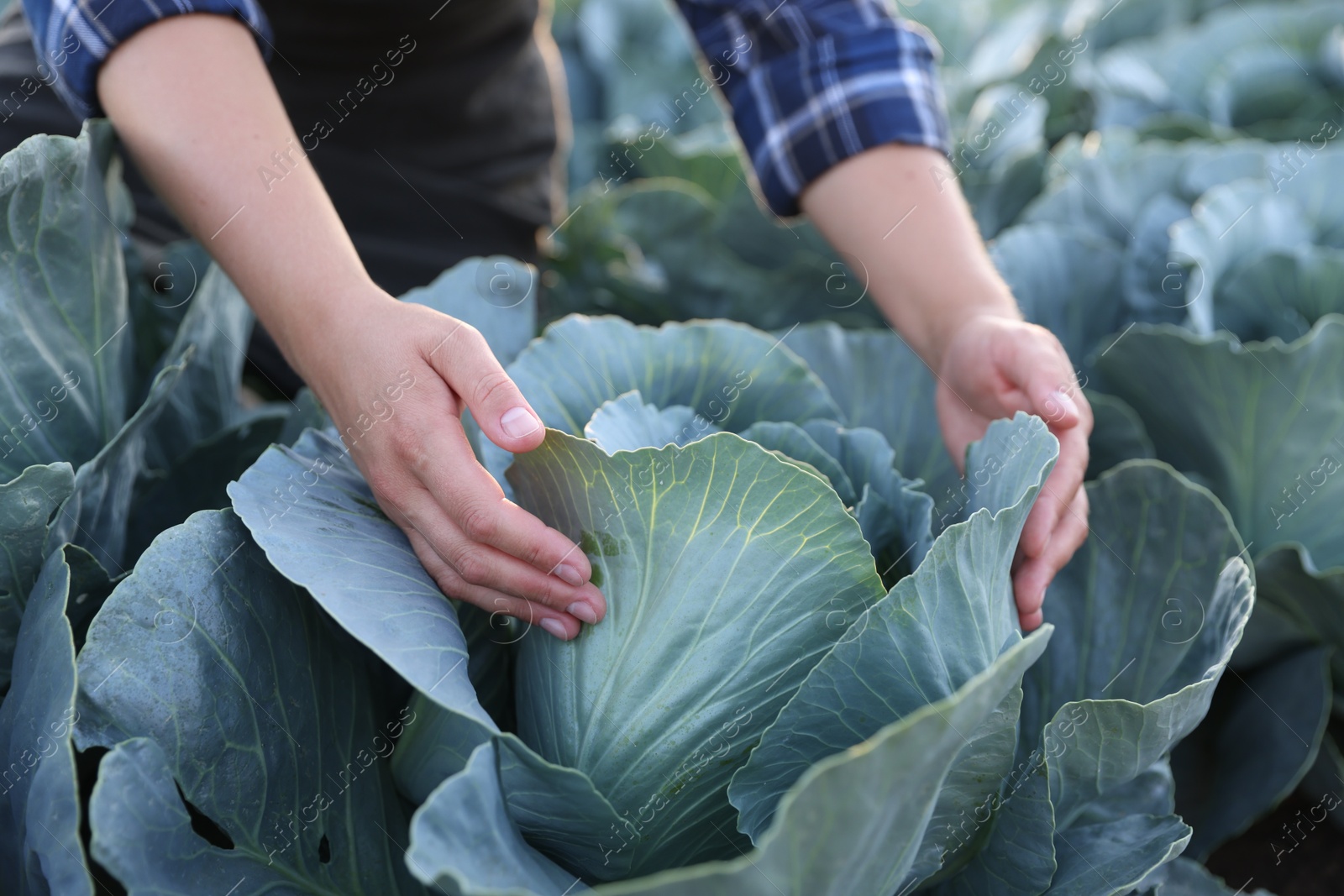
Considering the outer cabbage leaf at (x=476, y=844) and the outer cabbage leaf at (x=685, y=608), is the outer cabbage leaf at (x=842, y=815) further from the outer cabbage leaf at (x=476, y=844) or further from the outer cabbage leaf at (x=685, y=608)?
the outer cabbage leaf at (x=685, y=608)

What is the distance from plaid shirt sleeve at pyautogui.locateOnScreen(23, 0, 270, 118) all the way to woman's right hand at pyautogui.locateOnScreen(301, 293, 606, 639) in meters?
0.39

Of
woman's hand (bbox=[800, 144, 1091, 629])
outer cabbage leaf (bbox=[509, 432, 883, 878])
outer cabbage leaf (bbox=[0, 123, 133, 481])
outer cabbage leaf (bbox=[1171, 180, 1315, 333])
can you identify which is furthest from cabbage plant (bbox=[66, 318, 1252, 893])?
outer cabbage leaf (bbox=[1171, 180, 1315, 333])

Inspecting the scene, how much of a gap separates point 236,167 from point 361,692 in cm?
53

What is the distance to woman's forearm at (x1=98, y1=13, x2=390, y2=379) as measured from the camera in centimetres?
99

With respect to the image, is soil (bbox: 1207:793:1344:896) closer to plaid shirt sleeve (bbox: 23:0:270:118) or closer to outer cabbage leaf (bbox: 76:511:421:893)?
outer cabbage leaf (bbox: 76:511:421:893)

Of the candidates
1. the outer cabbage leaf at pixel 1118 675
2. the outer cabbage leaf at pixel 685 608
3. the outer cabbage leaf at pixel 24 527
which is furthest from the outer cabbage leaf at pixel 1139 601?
the outer cabbage leaf at pixel 24 527

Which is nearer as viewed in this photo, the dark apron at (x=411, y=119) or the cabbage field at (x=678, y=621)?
the cabbage field at (x=678, y=621)

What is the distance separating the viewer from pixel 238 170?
3.37ft

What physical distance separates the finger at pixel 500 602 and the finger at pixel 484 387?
13 centimetres

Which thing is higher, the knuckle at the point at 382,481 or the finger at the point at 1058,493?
the knuckle at the point at 382,481

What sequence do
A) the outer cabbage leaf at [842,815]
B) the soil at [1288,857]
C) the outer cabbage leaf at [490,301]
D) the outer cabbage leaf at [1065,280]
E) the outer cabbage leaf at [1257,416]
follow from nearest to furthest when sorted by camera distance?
the outer cabbage leaf at [842,815], the outer cabbage leaf at [490,301], the outer cabbage leaf at [1257,416], the soil at [1288,857], the outer cabbage leaf at [1065,280]

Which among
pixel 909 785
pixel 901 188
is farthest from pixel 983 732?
pixel 901 188

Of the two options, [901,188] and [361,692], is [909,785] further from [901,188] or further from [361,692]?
[901,188]

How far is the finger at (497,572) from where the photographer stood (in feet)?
2.92
